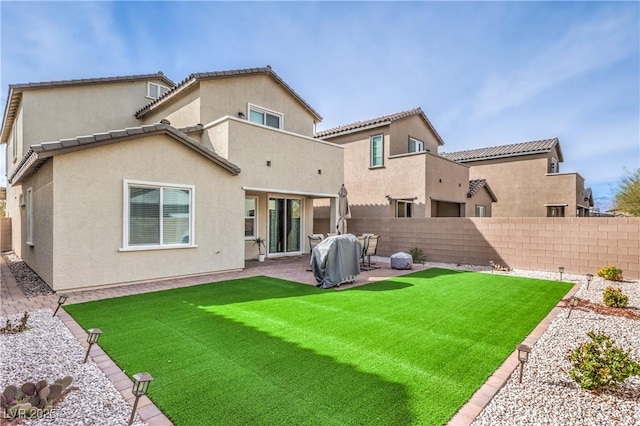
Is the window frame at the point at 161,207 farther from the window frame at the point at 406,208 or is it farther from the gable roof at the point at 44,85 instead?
the window frame at the point at 406,208

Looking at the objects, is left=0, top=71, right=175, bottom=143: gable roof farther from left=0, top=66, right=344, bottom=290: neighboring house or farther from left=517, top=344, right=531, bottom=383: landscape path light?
left=517, top=344, right=531, bottom=383: landscape path light

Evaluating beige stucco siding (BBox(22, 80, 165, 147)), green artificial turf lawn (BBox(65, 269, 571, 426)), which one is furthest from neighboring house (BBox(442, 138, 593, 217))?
beige stucco siding (BBox(22, 80, 165, 147))

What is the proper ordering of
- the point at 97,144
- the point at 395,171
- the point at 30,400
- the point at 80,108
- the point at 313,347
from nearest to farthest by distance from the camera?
the point at 30,400, the point at 313,347, the point at 97,144, the point at 80,108, the point at 395,171

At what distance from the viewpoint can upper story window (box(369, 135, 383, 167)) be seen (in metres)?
21.9

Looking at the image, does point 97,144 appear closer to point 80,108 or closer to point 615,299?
point 80,108

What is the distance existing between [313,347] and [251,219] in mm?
11183

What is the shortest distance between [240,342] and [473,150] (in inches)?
1314

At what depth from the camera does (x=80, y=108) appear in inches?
704

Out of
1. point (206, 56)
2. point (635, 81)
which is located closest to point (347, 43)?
point (206, 56)

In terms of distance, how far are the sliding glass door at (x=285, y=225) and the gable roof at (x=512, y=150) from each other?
1788cm

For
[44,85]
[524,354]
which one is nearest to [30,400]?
[524,354]

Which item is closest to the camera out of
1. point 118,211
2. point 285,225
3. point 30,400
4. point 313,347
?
point 30,400

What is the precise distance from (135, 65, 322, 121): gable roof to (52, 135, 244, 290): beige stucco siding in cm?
525

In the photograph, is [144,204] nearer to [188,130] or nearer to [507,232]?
[188,130]
